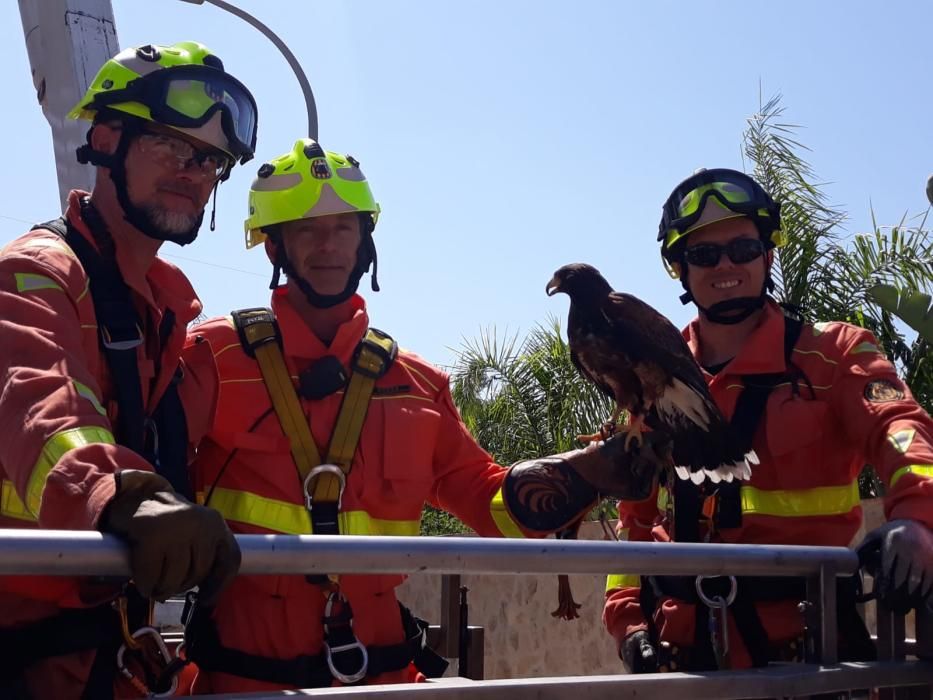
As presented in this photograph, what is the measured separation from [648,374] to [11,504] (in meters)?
2.13

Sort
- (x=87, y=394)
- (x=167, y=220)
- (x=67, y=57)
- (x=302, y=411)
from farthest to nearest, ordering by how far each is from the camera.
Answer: (x=67, y=57), (x=302, y=411), (x=167, y=220), (x=87, y=394)

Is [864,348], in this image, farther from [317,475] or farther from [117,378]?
[117,378]

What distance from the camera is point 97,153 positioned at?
3.31 metres

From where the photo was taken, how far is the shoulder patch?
391 centimetres

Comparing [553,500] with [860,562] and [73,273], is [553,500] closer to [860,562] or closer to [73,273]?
[860,562]

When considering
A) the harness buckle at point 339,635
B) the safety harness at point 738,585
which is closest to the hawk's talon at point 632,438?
the safety harness at point 738,585

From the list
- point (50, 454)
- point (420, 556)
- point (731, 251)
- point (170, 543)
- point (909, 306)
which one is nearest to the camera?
point (170, 543)

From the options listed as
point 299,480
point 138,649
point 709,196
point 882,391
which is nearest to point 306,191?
point 299,480

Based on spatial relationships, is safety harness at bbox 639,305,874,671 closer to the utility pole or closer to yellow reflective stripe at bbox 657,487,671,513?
yellow reflective stripe at bbox 657,487,671,513

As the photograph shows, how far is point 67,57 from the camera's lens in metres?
5.97

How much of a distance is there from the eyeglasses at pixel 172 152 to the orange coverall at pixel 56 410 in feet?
0.95

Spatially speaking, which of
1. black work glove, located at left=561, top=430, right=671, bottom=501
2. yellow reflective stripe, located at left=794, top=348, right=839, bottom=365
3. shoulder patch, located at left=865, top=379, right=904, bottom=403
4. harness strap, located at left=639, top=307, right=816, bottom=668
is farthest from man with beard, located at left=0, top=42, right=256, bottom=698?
shoulder patch, located at left=865, top=379, right=904, bottom=403

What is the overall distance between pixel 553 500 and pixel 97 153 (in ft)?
5.34

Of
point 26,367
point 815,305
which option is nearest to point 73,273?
point 26,367
